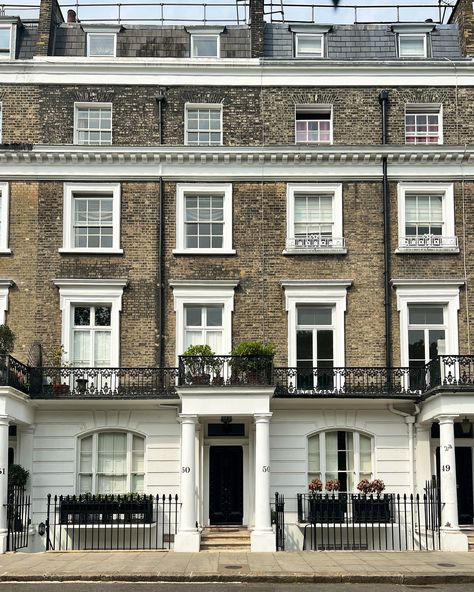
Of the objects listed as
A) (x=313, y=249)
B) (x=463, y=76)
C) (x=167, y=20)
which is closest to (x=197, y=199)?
(x=313, y=249)

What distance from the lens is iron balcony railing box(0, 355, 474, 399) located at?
2555cm

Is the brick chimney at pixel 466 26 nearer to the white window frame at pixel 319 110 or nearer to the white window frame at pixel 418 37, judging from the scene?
the white window frame at pixel 418 37

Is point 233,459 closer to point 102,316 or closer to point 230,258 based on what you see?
point 102,316

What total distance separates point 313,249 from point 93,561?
426 inches

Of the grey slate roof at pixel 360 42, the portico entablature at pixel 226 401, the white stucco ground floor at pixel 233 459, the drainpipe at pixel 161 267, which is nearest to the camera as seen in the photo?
the portico entablature at pixel 226 401

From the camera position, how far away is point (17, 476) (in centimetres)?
2564

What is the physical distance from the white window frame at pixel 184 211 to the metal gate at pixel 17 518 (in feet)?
25.6

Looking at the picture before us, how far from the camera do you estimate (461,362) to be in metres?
25.6

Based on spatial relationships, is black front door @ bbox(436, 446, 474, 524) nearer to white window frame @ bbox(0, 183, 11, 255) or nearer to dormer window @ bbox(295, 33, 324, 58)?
dormer window @ bbox(295, 33, 324, 58)

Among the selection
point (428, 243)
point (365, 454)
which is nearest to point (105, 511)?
point (365, 454)

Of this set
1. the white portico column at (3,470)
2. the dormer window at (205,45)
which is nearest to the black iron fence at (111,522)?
the white portico column at (3,470)

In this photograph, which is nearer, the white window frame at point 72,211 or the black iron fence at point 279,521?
the black iron fence at point 279,521

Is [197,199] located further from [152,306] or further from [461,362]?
[461,362]

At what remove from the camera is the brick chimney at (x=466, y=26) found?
1170 inches
